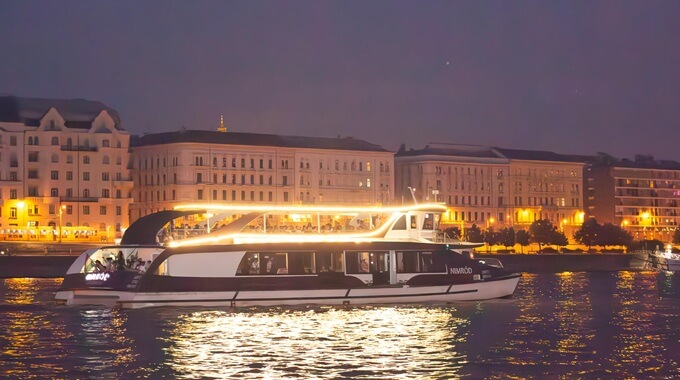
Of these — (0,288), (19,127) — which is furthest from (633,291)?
(19,127)

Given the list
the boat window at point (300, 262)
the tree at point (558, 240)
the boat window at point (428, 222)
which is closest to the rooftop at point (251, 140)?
the tree at point (558, 240)

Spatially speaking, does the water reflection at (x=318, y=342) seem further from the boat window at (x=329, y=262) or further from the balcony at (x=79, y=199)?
the balcony at (x=79, y=199)

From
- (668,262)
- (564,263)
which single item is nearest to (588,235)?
(564,263)

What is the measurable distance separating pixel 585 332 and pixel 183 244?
609 inches

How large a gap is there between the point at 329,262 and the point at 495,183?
12831 centimetres

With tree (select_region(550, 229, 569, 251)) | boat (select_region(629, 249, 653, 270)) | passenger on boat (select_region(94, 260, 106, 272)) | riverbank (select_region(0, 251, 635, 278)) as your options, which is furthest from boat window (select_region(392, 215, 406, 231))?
tree (select_region(550, 229, 569, 251))

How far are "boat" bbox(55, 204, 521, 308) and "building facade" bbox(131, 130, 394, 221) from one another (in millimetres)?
93638

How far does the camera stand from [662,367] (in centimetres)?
3844

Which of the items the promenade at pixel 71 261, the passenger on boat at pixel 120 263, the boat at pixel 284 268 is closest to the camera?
the boat at pixel 284 268

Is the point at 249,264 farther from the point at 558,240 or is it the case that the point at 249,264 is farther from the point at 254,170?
the point at 558,240

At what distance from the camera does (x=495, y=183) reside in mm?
182250

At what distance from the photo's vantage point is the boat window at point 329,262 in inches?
2180

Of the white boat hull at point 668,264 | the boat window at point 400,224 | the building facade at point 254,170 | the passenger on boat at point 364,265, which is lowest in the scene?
the white boat hull at point 668,264

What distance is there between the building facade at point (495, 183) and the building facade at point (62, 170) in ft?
129
